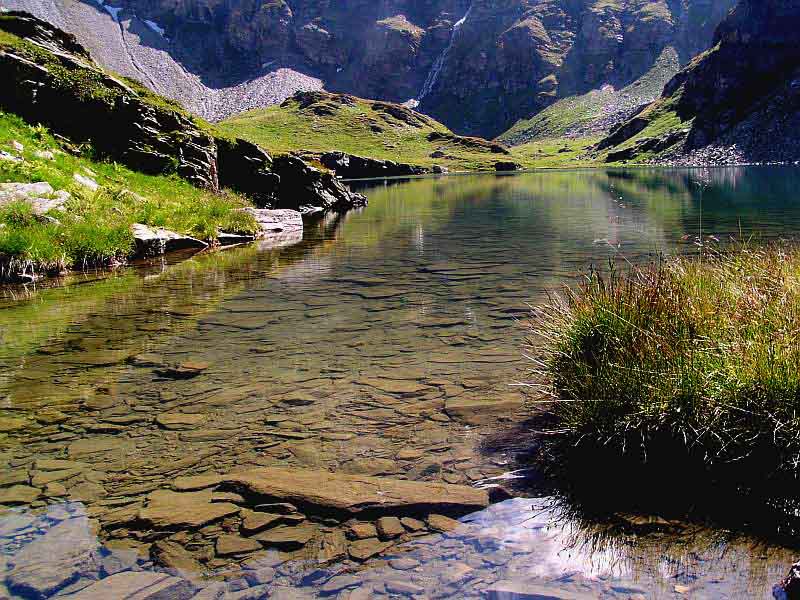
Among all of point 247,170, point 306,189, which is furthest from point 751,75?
point 247,170

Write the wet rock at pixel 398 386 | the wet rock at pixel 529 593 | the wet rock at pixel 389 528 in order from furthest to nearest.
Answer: the wet rock at pixel 398 386
the wet rock at pixel 389 528
the wet rock at pixel 529 593

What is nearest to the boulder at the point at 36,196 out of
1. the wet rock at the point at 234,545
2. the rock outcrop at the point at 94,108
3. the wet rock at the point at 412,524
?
the rock outcrop at the point at 94,108

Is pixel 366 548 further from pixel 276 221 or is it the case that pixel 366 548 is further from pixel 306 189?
pixel 306 189

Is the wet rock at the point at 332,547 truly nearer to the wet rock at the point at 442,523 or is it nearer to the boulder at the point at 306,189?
the wet rock at the point at 442,523

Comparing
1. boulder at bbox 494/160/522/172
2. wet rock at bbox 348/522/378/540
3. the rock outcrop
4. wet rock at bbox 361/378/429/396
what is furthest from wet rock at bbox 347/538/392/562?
boulder at bbox 494/160/522/172

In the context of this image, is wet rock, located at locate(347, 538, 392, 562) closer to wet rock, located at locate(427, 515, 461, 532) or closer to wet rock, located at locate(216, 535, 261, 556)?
wet rock, located at locate(427, 515, 461, 532)

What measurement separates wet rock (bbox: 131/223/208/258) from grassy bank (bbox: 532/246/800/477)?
19.3m

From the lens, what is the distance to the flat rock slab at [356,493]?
19.4 ft

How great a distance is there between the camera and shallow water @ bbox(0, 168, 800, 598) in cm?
493

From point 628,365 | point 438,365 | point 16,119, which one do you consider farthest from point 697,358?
point 16,119

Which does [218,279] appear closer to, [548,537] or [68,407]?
[68,407]

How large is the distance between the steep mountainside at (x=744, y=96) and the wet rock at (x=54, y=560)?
17521 cm

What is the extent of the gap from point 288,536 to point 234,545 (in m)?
0.47

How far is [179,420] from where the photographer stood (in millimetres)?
8242
